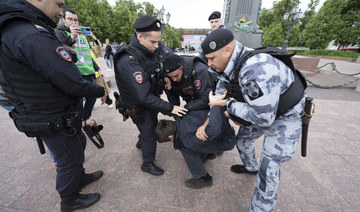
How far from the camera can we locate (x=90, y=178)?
2154 millimetres

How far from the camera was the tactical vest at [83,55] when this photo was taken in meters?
2.74

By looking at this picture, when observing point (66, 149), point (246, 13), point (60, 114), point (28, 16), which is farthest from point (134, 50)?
point (246, 13)

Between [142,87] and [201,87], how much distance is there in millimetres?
770

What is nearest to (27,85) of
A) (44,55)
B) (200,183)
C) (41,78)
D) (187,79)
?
(41,78)

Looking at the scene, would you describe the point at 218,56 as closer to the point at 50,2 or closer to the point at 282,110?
the point at 282,110

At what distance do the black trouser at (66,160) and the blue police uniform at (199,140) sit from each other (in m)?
1.12

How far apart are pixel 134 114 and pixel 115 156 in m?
1.11

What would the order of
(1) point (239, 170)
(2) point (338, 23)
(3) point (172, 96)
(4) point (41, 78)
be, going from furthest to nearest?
(2) point (338, 23) < (3) point (172, 96) < (1) point (239, 170) < (4) point (41, 78)

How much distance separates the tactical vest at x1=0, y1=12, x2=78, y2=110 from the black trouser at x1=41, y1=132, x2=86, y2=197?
0.36m

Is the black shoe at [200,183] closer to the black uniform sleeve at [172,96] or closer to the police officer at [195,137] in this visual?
the police officer at [195,137]

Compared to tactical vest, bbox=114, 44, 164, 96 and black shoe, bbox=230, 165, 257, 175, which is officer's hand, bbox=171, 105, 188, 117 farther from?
black shoe, bbox=230, 165, 257, 175

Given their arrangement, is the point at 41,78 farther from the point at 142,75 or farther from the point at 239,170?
the point at 239,170

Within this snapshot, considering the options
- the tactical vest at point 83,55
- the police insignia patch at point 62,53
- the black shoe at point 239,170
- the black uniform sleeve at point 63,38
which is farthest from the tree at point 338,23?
the police insignia patch at point 62,53

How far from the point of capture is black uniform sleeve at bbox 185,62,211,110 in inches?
79.1
